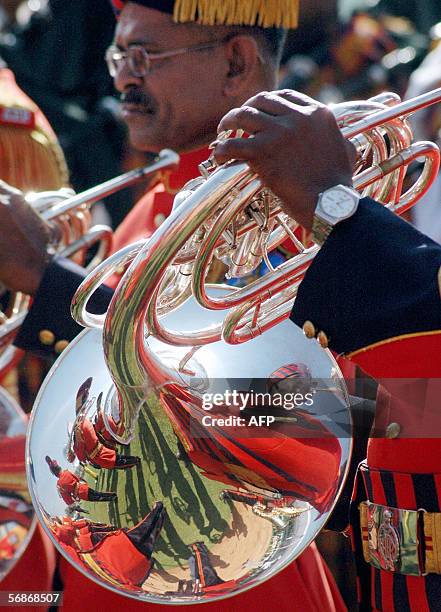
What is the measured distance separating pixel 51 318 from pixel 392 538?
3.20 feet

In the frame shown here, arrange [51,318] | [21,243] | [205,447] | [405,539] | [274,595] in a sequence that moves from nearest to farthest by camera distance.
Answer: [205,447] → [405,539] → [274,595] → [51,318] → [21,243]

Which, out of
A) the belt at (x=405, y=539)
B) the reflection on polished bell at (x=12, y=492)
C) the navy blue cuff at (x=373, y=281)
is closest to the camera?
the navy blue cuff at (x=373, y=281)

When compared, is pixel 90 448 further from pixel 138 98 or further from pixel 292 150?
pixel 138 98

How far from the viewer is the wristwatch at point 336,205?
6.84 ft

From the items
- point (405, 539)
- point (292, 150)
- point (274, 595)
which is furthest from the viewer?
point (274, 595)

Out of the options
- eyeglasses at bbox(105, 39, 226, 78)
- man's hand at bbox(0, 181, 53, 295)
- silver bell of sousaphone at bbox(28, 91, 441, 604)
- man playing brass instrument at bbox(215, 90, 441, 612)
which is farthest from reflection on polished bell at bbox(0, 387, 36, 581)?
man playing brass instrument at bbox(215, 90, 441, 612)

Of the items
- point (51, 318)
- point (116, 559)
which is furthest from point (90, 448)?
point (51, 318)

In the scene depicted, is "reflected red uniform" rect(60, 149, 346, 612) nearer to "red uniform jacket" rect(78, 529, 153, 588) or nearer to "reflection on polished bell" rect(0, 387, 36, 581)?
"reflection on polished bell" rect(0, 387, 36, 581)

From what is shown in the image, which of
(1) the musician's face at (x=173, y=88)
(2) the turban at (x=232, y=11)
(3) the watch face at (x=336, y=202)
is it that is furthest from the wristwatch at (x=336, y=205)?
(2) the turban at (x=232, y=11)

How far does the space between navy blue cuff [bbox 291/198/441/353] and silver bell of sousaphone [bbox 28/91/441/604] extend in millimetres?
165

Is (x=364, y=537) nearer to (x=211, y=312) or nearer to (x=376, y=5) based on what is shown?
(x=211, y=312)

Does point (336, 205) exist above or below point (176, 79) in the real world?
above

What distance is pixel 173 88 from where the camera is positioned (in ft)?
10.6

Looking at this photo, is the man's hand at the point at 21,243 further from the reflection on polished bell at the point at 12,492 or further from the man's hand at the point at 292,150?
the man's hand at the point at 292,150
